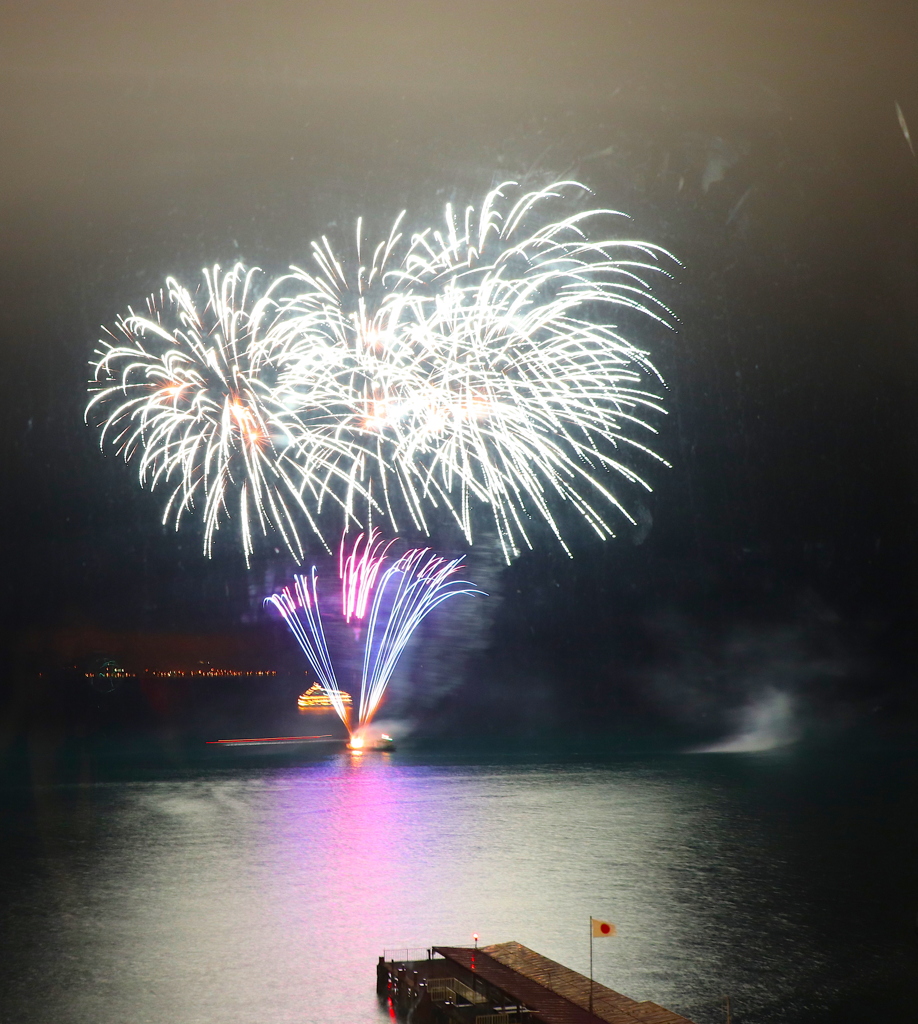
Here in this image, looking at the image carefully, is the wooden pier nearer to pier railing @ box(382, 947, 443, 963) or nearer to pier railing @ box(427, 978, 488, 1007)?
pier railing @ box(427, 978, 488, 1007)

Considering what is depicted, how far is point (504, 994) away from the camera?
19641 millimetres

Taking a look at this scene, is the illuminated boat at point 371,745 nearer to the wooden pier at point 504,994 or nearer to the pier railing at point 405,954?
the pier railing at point 405,954

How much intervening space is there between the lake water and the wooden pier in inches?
106

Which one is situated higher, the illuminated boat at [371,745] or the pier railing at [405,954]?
the pier railing at [405,954]

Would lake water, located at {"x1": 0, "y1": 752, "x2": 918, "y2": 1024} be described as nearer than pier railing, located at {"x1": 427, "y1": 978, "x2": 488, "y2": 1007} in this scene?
No

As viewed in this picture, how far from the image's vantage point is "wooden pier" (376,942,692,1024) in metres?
18.7

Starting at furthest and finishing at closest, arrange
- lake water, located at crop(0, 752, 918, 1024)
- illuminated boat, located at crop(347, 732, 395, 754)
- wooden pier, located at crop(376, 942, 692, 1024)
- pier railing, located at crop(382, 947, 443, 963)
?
→ illuminated boat, located at crop(347, 732, 395, 754) → pier railing, located at crop(382, 947, 443, 963) → lake water, located at crop(0, 752, 918, 1024) → wooden pier, located at crop(376, 942, 692, 1024)

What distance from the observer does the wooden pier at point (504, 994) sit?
1869 cm

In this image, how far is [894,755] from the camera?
5049 inches

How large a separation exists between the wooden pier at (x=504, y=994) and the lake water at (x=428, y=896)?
8.86 feet

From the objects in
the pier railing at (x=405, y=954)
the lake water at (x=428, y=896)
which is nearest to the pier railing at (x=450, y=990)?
the lake water at (x=428, y=896)

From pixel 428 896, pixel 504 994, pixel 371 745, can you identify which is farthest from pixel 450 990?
pixel 371 745

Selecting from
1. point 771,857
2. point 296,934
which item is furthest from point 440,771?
point 296,934

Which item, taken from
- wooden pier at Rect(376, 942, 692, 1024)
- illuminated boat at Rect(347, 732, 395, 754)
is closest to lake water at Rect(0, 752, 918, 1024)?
wooden pier at Rect(376, 942, 692, 1024)
